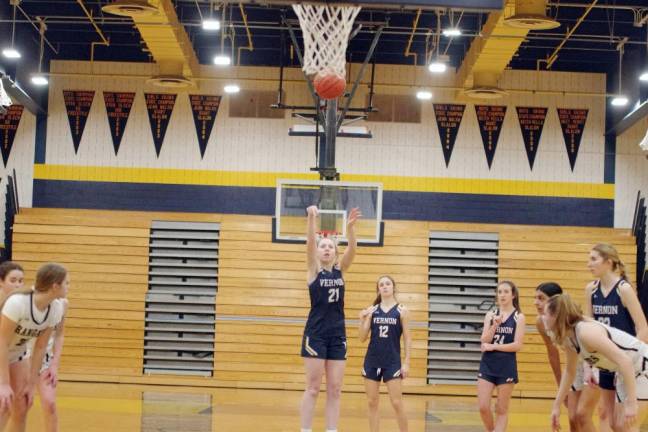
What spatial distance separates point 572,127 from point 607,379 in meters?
12.6

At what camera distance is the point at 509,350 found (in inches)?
343

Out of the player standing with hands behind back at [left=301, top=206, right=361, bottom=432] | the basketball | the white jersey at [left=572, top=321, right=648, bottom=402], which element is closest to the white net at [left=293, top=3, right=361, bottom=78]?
the basketball

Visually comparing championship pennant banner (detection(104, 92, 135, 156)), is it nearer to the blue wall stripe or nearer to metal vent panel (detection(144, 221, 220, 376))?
the blue wall stripe

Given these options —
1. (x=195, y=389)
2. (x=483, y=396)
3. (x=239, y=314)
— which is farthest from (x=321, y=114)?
(x=483, y=396)

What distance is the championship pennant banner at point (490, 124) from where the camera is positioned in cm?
1880

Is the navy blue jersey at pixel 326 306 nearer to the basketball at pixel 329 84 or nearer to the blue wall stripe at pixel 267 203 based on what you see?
the basketball at pixel 329 84

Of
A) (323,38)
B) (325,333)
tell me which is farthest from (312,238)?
(323,38)

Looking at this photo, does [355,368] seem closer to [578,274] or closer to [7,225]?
[578,274]

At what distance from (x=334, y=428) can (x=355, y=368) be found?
851cm

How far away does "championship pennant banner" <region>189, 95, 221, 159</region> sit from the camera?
739 inches

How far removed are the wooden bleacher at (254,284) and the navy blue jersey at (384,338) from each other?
767cm

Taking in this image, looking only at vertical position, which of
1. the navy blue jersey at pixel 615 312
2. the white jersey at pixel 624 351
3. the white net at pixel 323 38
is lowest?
the white jersey at pixel 624 351

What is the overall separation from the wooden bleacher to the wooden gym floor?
0.72 meters

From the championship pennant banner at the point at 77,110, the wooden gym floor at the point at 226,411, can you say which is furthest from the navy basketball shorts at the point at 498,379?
the championship pennant banner at the point at 77,110
